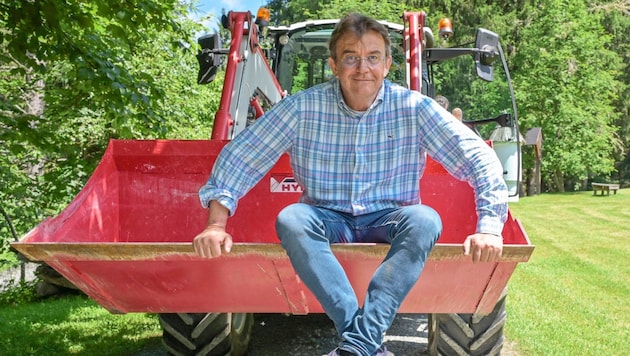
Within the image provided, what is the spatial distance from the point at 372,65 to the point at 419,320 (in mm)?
3305

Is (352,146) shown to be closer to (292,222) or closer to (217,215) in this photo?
(292,222)

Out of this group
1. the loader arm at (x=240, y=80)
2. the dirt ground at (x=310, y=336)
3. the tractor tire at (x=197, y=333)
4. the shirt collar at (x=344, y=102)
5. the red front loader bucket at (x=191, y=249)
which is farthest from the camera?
the dirt ground at (x=310, y=336)

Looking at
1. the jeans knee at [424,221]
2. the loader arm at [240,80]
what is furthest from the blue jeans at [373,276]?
the loader arm at [240,80]

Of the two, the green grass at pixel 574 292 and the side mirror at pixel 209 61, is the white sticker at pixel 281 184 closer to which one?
the side mirror at pixel 209 61

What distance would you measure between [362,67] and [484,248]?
0.91 m

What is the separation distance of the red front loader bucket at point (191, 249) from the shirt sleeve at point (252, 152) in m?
0.32

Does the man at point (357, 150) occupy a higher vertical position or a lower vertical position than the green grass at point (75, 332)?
higher

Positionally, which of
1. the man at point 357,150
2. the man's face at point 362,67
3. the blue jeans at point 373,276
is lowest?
the blue jeans at point 373,276

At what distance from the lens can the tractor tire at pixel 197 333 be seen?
3805mm

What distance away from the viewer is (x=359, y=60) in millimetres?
2908

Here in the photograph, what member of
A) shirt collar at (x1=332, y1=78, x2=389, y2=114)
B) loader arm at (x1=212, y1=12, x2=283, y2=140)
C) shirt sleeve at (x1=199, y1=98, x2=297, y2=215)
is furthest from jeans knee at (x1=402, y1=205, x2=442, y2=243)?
loader arm at (x1=212, y1=12, x2=283, y2=140)

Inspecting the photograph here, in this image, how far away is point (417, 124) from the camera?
2.95m

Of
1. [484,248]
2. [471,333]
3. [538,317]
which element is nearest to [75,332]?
[471,333]

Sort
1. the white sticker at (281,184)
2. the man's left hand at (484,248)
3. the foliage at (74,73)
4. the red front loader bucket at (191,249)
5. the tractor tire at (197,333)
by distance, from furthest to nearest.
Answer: the foliage at (74,73) → the white sticker at (281,184) → the tractor tire at (197,333) → the red front loader bucket at (191,249) → the man's left hand at (484,248)
